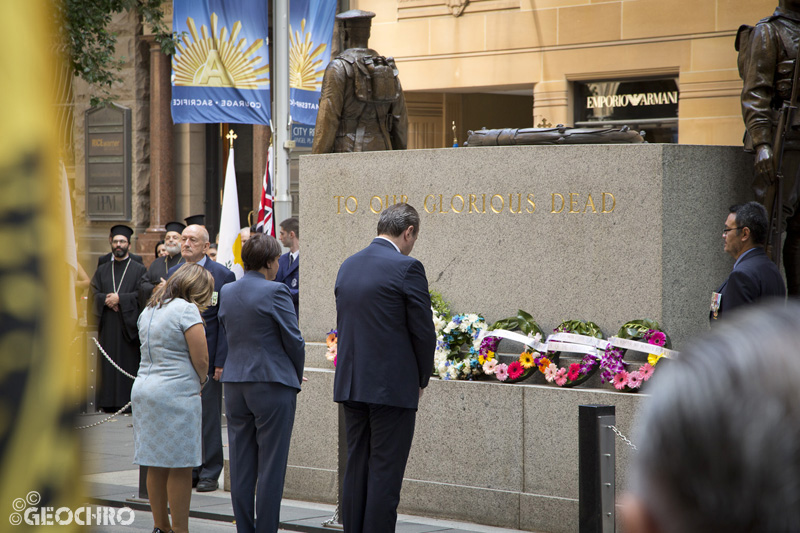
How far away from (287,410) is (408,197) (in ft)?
7.62

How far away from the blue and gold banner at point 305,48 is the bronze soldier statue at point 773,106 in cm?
627

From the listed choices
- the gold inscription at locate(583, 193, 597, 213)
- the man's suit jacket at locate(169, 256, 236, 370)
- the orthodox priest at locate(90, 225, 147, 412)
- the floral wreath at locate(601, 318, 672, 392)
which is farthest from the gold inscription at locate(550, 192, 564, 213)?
the orthodox priest at locate(90, 225, 147, 412)

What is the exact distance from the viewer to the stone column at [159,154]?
19.9 m

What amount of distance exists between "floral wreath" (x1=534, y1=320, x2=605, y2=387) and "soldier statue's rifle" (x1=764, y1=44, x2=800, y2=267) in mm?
1340

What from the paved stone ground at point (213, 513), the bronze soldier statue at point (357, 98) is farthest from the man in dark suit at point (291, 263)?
the paved stone ground at point (213, 513)

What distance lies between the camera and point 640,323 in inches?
289

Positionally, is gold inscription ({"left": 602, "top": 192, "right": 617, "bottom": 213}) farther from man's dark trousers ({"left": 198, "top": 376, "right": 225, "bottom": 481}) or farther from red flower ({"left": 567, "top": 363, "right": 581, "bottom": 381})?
man's dark trousers ({"left": 198, "top": 376, "right": 225, "bottom": 481})

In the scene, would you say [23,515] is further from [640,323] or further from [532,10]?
[532,10]

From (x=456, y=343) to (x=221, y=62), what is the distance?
19.3ft

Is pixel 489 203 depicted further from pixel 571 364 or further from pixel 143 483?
pixel 143 483

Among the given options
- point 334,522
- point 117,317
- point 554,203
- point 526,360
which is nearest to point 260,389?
point 334,522

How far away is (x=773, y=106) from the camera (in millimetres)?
7695

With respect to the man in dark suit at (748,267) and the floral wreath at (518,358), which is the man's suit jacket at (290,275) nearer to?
the floral wreath at (518,358)

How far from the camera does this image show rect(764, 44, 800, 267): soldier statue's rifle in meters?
7.46
